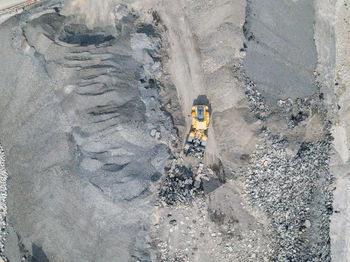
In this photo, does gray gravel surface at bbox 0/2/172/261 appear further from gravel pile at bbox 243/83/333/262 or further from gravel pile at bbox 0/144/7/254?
gravel pile at bbox 243/83/333/262

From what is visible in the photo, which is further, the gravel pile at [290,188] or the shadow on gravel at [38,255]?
the gravel pile at [290,188]

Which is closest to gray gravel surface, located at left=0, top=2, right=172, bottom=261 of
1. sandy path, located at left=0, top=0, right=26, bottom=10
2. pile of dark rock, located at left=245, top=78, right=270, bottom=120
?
sandy path, located at left=0, top=0, right=26, bottom=10

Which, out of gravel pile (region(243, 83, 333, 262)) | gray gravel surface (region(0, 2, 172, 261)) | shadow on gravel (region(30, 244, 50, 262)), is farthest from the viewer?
gravel pile (region(243, 83, 333, 262))

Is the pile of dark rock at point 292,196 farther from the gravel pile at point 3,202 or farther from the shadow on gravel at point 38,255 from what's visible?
the gravel pile at point 3,202

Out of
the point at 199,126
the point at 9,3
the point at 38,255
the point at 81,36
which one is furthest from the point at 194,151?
the point at 9,3

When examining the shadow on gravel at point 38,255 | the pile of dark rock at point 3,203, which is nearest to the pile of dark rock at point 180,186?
the shadow on gravel at point 38,255

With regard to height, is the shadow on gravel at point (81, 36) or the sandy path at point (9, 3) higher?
the sandy path at point (9, 3)
